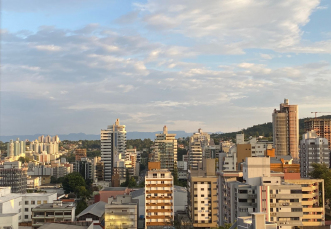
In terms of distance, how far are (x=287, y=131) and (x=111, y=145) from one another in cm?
3391

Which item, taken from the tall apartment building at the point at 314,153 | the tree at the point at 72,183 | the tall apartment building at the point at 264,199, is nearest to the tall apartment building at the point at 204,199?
the tall apartment building at the point at 264,199

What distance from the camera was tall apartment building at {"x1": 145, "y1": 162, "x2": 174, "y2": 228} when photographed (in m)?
33.6

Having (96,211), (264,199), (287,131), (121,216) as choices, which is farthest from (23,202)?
(287,131)

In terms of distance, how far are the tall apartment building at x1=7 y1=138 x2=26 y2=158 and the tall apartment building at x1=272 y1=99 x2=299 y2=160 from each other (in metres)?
69.6

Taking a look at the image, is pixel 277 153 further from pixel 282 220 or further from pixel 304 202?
pixel 282 220

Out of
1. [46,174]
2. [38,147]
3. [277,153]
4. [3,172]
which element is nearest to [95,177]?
[46,174]

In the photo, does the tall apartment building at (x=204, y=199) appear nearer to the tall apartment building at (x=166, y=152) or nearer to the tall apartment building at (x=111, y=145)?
the tall apartment building at (x=166, y=152)

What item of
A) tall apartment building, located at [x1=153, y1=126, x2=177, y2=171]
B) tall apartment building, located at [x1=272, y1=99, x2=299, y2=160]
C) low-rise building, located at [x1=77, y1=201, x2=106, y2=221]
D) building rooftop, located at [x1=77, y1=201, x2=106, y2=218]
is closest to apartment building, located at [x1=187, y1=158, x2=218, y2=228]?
low-rise building, located at [x1=77, y1=201, x2=106, y2=221]

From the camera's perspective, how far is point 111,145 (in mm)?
82812

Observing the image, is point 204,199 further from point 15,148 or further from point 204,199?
point 15,148

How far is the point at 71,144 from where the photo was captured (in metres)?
170

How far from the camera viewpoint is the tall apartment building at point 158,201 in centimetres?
3359

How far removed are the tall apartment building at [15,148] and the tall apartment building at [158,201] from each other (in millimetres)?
83748

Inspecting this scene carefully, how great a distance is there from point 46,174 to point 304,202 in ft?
207
